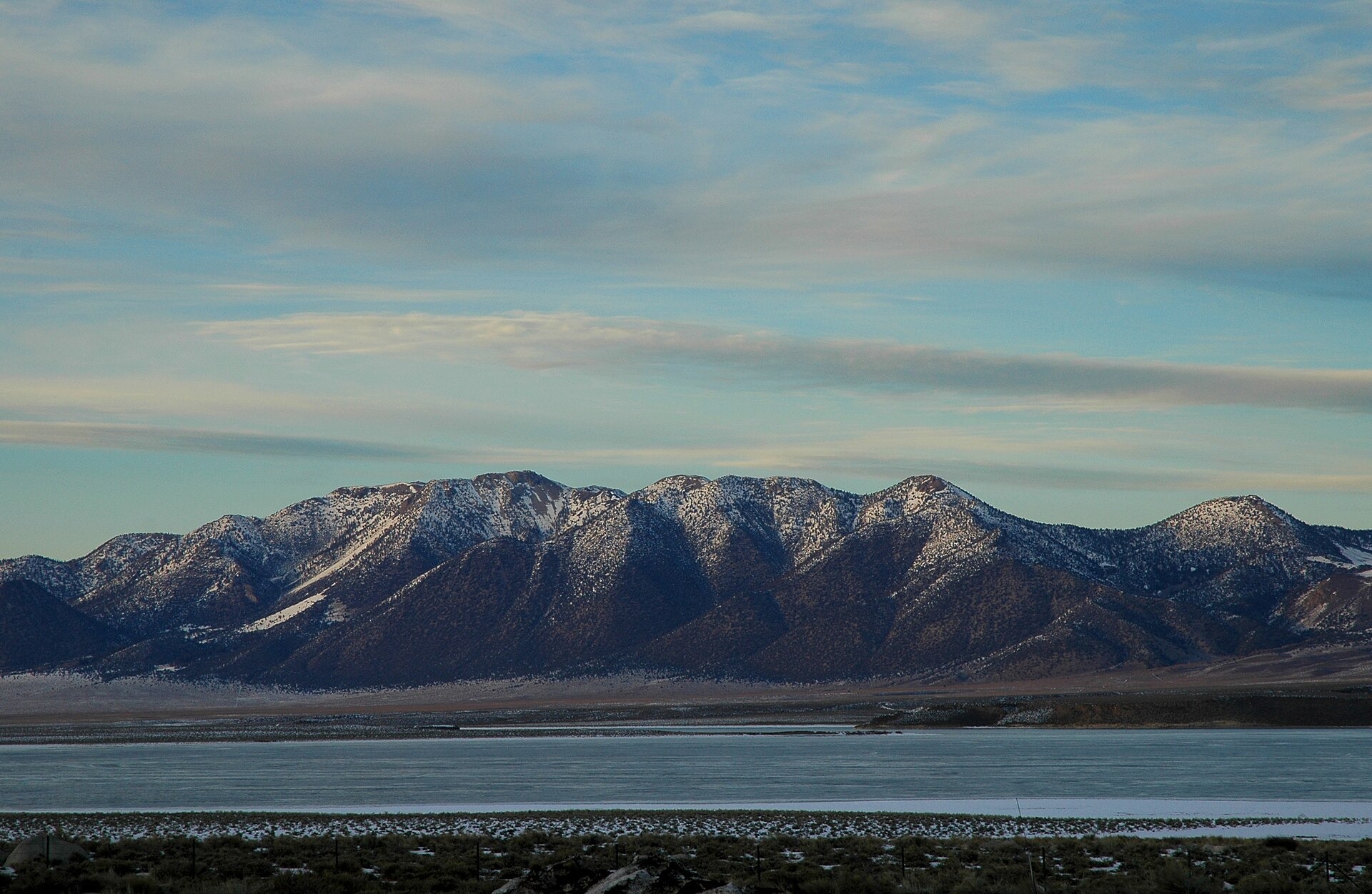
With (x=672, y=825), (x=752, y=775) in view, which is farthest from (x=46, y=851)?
(x=752, y=775)

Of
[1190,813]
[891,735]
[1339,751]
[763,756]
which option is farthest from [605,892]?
[891,735]

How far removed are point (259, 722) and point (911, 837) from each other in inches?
5310

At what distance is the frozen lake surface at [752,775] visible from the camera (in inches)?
2048

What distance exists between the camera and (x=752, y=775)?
214 ft

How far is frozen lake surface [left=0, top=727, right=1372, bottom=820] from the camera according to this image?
52.0m

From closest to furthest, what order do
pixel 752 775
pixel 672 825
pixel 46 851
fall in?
pixel 46 851 < pixel 672 825 < pixel 752 775

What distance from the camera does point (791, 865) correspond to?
3428 cm

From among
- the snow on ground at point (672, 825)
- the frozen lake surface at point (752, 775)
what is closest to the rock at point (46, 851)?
the snow on ground at point (672, 825)

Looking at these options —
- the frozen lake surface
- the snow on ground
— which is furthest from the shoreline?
the frozen lake surface

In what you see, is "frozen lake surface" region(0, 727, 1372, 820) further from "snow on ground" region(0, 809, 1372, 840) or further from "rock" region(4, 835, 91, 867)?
"rock" region(4, 835, 91, 867)

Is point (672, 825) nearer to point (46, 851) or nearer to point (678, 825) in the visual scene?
point (678, 825)

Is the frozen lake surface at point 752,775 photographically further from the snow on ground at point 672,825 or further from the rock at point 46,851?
the rock at point 46,851

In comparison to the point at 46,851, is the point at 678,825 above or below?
below

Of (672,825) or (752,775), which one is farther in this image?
(752,775)
